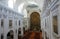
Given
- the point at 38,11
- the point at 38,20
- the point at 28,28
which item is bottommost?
the point at 28,28

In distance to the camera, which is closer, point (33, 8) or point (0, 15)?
point (0, 15)

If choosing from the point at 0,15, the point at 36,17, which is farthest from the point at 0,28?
the point at 36,17

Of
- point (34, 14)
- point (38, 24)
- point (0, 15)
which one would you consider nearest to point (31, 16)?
point (34, 14)

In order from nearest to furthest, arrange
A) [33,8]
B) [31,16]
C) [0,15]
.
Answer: [0,15] → [33,8] → [31,16]

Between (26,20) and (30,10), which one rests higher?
(30,10)

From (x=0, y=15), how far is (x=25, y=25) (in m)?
21.4

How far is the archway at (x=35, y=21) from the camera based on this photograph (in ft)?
108

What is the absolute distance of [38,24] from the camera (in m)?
33.7

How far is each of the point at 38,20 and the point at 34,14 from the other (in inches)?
95.8

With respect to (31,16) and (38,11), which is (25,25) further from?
(38,11)

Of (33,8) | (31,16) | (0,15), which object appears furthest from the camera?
(31,16)

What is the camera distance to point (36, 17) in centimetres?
3369

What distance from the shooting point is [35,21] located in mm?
33844

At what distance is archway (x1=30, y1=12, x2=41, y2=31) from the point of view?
33.0m
